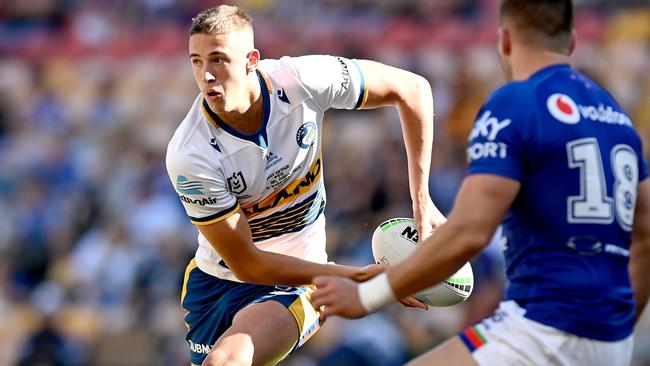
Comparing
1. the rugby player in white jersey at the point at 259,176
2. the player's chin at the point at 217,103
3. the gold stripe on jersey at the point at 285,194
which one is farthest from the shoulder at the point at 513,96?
the gold stripe on jersey at the point at 285,194

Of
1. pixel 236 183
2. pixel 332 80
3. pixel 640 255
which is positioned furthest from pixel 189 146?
pixel 640 255

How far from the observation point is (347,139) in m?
11.9

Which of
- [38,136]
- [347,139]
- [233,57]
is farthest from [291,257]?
[38,136]

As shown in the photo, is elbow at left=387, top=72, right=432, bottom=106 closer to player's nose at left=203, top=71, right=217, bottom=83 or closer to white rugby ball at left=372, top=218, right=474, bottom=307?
white rugby ball at left=372, top=218, right=474, bottom=307

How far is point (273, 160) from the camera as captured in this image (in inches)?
245

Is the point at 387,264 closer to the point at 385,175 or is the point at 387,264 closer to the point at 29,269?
the point at 385,175

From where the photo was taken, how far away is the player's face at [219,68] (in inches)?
232

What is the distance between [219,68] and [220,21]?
0.88 feet

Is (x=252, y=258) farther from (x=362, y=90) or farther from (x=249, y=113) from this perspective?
(x=362, y=90)

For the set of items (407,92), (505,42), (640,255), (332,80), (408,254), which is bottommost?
(408,254)

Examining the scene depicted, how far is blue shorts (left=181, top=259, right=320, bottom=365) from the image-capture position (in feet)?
20.5

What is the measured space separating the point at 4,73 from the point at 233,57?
10.9 metres

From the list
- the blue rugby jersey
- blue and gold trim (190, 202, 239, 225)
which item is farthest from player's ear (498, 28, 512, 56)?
blue and gold trim (190, 202, 239, 225)

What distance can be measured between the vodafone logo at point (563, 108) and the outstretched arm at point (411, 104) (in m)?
2.23
